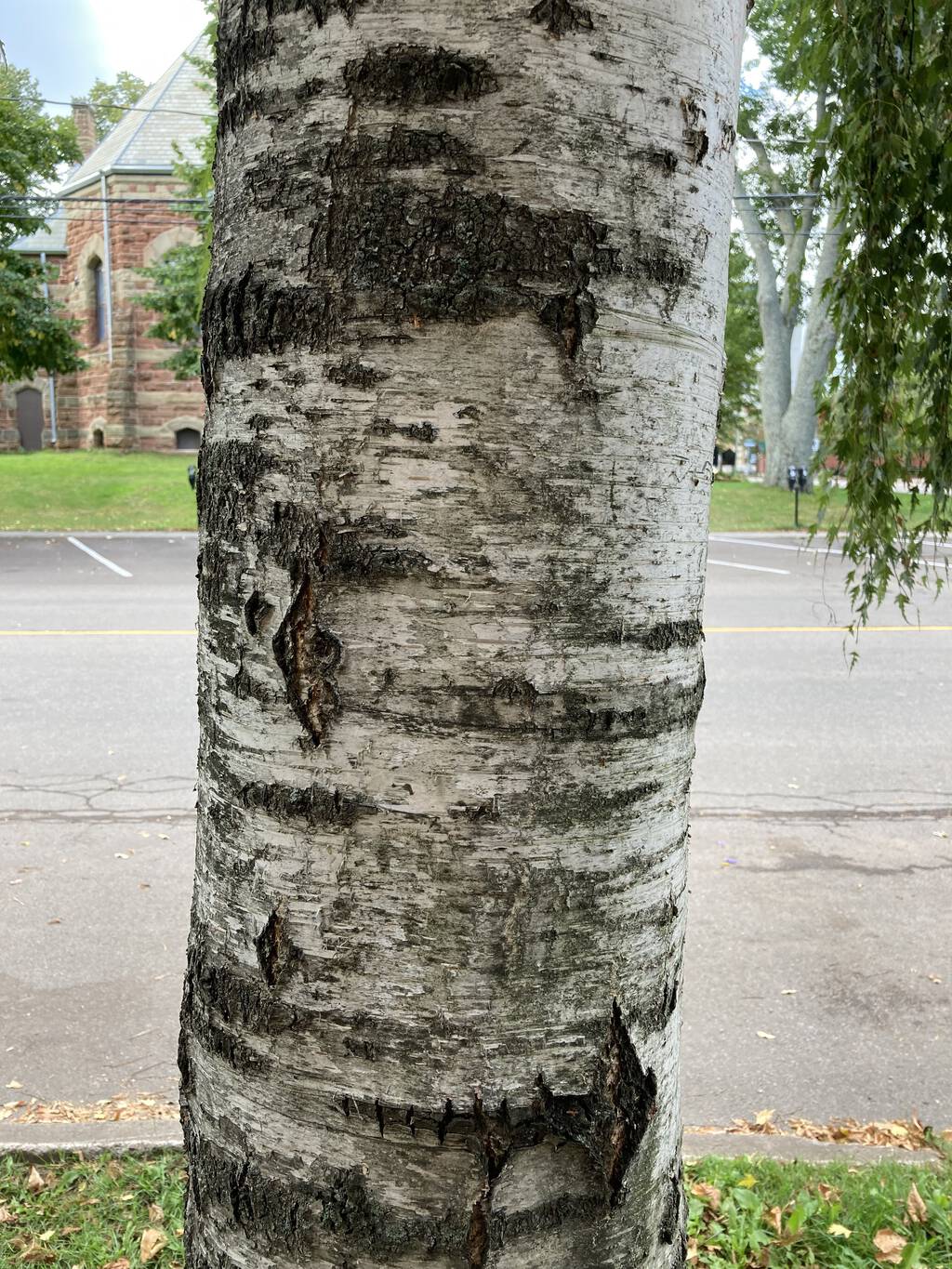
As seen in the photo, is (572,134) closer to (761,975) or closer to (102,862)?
(761,975)

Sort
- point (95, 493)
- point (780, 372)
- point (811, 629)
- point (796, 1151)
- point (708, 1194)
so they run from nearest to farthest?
point (708, 1194) → point (796, 1151) → point (811, 629) → point (95, 493) → point (780, 372)

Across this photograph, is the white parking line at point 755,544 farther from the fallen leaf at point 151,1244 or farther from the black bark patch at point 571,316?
the black bark patch at point 571,316

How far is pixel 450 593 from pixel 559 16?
0.52 meters

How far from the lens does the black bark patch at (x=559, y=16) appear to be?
98 cm

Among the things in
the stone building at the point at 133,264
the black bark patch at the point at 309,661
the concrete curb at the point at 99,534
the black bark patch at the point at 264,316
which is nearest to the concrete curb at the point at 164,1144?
the black bark patch at the point at 309,661

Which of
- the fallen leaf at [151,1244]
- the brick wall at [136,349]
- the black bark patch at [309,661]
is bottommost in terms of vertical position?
the fallen leaf at [151,1244]

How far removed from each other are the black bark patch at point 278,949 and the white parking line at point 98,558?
44.4ft

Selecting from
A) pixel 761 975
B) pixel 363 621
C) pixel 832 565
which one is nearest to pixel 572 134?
pixel 363 621

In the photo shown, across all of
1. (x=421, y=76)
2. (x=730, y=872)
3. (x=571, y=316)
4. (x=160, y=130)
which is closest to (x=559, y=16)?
(x=421, y=76)

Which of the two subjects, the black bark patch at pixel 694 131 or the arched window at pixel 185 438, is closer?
the black bark patch at pixel 694 131

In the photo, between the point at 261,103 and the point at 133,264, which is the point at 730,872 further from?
the point at 133,264

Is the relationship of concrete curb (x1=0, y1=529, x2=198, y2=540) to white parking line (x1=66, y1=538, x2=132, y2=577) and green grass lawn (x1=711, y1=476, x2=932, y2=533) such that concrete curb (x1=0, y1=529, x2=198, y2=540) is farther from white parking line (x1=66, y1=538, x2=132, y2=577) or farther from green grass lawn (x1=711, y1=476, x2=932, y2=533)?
green grass lawn (x1=711, y1=476, x2=932, y2=533)

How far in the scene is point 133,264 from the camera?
28.9 meters

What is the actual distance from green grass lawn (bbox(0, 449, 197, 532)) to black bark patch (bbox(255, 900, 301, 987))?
61.3 feet
